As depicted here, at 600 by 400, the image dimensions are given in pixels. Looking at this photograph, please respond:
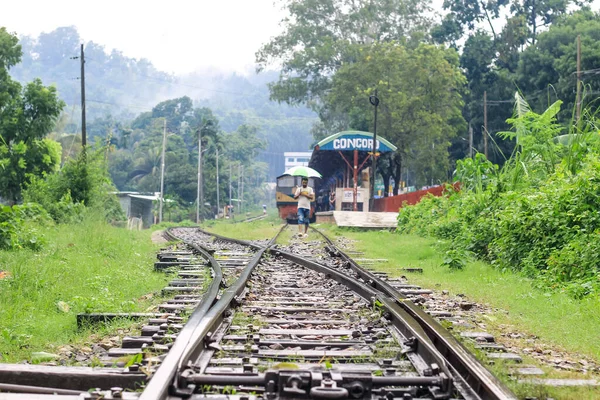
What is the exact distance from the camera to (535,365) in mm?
4117

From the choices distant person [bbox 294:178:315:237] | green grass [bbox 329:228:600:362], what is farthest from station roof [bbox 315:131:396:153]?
green grass [bbox 329:228:600:362]

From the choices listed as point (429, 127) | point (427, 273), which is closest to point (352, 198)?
point (429, 127)

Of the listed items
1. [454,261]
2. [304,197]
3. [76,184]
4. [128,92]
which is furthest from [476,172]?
[128,92]

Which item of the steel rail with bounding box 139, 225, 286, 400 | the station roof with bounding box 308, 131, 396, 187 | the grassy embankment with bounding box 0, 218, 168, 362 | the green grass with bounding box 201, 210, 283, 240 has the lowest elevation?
the green grass with bounding box 201, 210, 283, 240

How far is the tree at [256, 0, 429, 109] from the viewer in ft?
158

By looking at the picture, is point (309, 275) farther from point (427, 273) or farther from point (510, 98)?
point (510, 98)

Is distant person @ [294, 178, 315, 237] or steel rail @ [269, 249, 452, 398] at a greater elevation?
distant person @ [294, 178, 315, 237]

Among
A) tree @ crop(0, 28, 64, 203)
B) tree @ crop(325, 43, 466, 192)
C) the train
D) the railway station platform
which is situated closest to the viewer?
the railway station platform

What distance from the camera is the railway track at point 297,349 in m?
3.22

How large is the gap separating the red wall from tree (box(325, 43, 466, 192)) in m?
4.99

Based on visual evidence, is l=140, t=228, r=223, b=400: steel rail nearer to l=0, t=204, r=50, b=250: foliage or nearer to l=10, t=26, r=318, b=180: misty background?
l=0, t=204, r=50, b=250: foliage

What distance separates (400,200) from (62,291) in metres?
22.6

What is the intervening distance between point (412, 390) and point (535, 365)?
3.89 ft

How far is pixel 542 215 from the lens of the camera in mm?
9047
